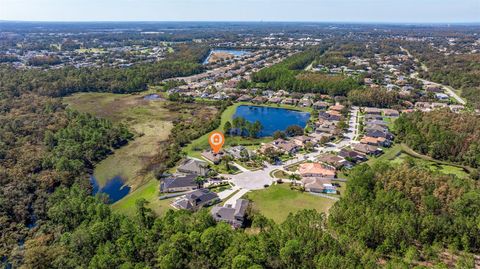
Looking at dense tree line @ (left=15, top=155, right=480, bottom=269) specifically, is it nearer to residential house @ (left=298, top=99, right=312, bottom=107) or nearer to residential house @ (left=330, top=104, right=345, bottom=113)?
residential house @ (left=330, top=104, right=345, bottom=113)

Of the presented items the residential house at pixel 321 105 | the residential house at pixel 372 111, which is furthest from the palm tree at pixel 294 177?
the residential house at pixel 321 105

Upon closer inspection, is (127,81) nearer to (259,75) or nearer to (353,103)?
(259,75)

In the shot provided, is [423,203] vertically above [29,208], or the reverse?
[423,203]

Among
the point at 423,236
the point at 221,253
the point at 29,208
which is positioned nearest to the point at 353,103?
the point at 423,236

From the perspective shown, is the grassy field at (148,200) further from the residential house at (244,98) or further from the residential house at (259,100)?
the residential house at (244,98)

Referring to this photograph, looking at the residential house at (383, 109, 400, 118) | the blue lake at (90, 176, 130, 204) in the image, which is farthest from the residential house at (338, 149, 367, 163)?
the blue lake at (90, 176, 130, 204)

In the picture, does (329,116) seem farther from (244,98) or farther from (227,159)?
(227,159)
